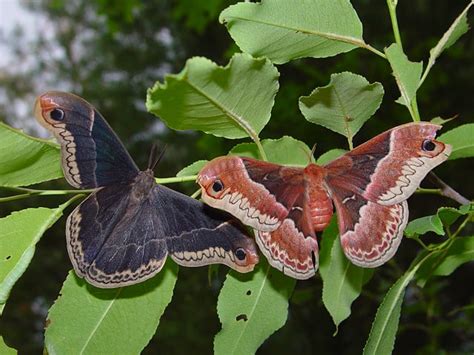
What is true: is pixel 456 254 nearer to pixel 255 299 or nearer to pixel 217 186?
pixel 255 299

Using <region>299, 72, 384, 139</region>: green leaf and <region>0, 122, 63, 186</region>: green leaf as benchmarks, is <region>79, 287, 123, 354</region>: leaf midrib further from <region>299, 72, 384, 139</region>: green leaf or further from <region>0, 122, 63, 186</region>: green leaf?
<region>299, 72, 384, 139</region>: green leaf

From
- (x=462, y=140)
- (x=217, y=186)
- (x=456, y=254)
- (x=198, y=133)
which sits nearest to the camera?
(x=217, y=186)

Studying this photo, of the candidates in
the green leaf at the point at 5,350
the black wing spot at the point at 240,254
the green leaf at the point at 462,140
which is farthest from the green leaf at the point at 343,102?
the green leaf at the point at 5,350

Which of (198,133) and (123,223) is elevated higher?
(123,223)

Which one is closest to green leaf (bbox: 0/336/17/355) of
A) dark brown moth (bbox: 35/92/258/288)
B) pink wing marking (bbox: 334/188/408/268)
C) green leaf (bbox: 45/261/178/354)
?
green leaf (bbox: 45/261/178/354)

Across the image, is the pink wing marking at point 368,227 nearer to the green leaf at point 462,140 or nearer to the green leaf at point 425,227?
the green leaf at point 425,227

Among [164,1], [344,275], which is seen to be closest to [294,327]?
[164,1]

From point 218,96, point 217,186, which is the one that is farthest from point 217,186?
point 218,96

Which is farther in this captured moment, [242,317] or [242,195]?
[242,317]
